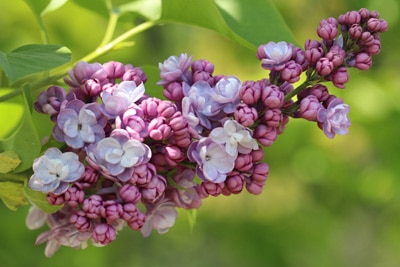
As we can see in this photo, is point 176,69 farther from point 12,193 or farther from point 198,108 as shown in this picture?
point 12,193

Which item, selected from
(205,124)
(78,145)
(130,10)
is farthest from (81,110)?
(130,10)

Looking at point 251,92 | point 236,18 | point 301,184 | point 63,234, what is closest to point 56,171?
point 63,234

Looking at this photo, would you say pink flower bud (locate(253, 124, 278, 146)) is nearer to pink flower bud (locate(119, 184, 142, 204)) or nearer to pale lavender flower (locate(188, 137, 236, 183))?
pale lavender flower (locate(188, 137, 236, 183))

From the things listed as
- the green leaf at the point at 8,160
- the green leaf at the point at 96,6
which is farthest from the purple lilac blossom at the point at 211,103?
the green leaf at the point at 96,6

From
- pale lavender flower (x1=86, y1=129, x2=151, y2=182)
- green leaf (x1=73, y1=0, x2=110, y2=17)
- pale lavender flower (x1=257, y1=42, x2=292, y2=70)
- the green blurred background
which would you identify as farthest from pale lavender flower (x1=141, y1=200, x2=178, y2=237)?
the green blurred background

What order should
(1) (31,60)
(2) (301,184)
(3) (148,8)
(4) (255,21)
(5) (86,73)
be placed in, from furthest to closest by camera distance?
(2) (301,184) < (3) (148,8) < (4) (255,21) < (5) (86,73) < (1) (31,60)
